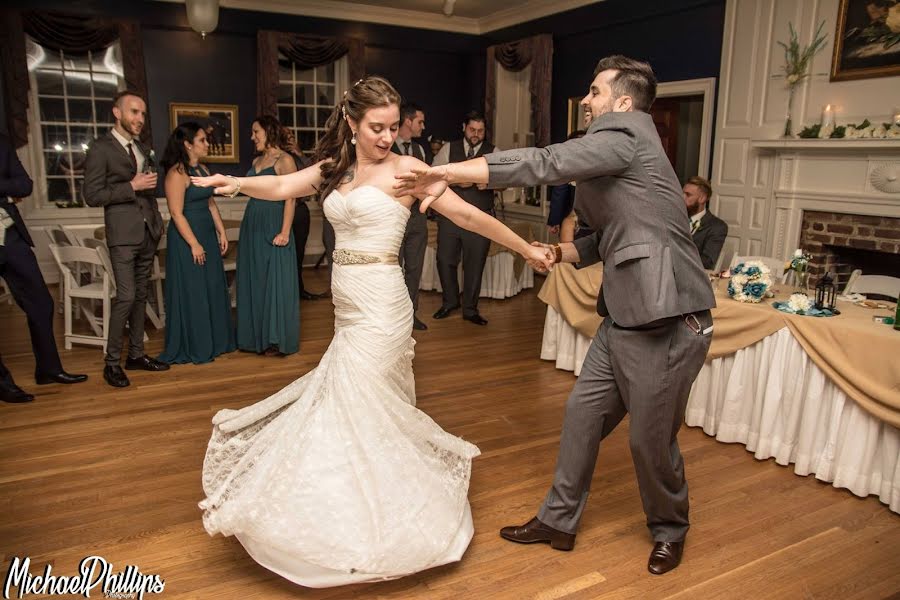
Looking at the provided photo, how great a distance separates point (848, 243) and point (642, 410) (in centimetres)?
400

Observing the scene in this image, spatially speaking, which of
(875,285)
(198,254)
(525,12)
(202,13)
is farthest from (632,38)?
(198,254)

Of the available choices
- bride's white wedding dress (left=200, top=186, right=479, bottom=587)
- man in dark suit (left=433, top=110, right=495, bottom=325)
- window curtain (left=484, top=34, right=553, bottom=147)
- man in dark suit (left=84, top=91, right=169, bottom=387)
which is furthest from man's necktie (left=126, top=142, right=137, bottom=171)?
window curtain (left=484, top=34, right=553, bottom=147)

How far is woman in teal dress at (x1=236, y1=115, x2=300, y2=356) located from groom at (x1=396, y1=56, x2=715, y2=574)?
306cm

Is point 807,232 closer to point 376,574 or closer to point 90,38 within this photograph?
point 376,574

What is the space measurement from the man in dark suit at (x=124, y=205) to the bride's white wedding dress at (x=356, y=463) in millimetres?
2106

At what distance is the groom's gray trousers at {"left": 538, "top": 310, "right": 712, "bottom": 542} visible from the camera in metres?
2.28

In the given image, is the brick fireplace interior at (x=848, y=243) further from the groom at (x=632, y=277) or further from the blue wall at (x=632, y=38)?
the groom at (x=632, y=277)

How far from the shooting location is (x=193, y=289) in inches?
191

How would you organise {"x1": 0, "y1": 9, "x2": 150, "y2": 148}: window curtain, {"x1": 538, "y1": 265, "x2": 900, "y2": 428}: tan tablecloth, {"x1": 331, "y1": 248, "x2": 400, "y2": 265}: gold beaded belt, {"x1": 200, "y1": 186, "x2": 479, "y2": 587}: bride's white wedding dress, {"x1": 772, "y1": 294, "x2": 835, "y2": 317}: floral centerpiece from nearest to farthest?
{"x1": 200, "y1": 186, "x2": 479, "y2": 587}: bride's white wedding dress < {"x1": 331, "y1": 248, "x2": 400, "y2": 265}: gold beaded belt < {"x1": 538, "y1": 265, "x2": 900, "y2": 428}: tan tablecloth < {"x1": 772, "y1": 294, "x2": 835, "y2": 317}: floral centerpiece < {"x1": 0, "y1": 9, "x2": 150, "y2": 148}: window curtain

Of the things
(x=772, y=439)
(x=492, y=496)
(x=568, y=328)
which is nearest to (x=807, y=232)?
(x=568, y=328)

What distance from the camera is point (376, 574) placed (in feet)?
7.25

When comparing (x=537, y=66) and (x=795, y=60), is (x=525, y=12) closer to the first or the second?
(x=537, y=66)

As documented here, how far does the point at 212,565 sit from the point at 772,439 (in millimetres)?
2648

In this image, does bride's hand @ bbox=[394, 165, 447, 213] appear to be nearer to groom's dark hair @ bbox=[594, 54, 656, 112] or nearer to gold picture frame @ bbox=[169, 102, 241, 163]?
groom's dark hair @ bbox=[594, 54, 656, 112]
